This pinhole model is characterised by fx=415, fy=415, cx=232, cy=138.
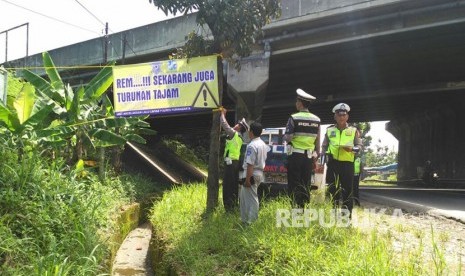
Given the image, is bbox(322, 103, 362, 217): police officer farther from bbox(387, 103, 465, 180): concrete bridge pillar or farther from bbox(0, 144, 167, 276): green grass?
bbox(387, 103, 465, 180): concrete bridge pillar

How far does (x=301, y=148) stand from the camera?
565 cm

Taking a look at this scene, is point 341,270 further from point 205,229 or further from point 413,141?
point 413,141

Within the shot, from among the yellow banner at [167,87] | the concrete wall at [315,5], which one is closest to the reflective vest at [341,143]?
the yellow banner at [167,87]

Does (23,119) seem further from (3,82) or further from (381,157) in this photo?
(381,157)

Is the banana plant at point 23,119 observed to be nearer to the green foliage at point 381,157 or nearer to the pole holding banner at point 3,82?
the pole holding banner at point 3,82

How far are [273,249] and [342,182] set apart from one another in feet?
6.81

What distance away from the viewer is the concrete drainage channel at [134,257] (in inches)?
256

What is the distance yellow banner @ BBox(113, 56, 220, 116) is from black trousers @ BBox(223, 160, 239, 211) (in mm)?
1081

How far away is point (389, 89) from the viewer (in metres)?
18.2

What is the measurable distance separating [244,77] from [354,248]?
35.2ft

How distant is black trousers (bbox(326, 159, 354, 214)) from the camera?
18.4ft

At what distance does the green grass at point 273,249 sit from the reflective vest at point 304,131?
841 mm

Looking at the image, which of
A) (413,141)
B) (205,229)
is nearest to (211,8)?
(205,229)

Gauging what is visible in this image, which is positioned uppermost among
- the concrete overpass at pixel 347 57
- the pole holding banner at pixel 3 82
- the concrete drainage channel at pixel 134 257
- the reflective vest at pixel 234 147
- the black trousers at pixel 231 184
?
the concrete overpass at pixel 347 57
